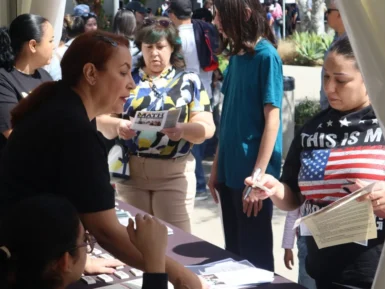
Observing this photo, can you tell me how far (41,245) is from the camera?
70.5 inches

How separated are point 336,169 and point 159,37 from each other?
1.76 m

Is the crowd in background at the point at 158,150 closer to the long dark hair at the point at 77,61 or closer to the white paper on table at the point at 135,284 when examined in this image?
the long dark hair at the point at 77,61

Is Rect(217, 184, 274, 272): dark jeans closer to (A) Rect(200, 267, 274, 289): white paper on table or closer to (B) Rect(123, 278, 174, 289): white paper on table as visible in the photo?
(A) Rect(200, 267, 274, 289): white paper on table

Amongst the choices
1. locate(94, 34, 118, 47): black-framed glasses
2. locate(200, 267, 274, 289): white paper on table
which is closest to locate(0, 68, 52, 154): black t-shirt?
locate(94, 34, 118, 47): black-framed glasses

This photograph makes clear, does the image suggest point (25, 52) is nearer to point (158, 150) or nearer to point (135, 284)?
point (158, 150)

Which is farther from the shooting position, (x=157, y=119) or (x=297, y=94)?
(x=297, y=94)

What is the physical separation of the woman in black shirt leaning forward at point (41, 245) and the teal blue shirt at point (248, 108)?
5.77 ft

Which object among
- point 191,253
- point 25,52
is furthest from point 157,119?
point 25,52

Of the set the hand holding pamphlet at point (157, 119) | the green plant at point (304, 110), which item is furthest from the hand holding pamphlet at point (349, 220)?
the green plant at point (304, 110)

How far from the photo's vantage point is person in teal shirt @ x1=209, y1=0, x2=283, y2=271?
348cm

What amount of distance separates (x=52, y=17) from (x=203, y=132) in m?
1.72

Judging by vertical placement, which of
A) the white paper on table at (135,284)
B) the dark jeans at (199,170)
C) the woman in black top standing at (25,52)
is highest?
the woman in black top standing at (25,52)

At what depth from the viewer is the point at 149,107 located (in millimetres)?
3809

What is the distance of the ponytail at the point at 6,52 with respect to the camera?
398 cm
